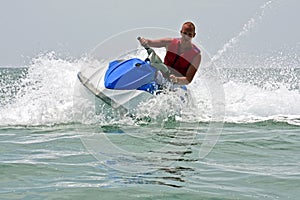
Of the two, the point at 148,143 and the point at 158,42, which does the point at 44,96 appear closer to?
the point at 158,42

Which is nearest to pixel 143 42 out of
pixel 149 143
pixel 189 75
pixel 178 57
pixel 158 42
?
pixel 158 42

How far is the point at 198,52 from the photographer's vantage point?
8.74m

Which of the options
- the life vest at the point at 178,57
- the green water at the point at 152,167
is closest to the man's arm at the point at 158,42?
the life vest at the point at 178,57

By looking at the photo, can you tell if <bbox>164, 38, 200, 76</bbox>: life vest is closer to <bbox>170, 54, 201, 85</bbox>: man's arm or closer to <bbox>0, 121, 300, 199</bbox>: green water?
<bbox>170, 54, 201, 85</bbox>: man's arm

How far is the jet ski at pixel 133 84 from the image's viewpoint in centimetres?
873

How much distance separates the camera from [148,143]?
23.0ft

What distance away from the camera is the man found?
865 cm

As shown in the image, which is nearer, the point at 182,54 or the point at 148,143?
the point at 148,143

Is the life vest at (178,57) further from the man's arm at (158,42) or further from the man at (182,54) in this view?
the man's arm at (158,42)

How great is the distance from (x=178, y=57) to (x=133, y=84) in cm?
87

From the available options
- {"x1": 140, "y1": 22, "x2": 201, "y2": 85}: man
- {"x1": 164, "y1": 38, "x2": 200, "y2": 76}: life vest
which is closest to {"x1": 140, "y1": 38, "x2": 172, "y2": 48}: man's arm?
{"x1": 140, "y1": 22, "x2": 201, "y2": 85}: man

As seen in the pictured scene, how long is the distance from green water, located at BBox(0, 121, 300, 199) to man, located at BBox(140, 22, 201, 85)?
1.02 meters

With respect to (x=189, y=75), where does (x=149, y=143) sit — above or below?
below

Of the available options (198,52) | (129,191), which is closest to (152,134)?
(198,52)
